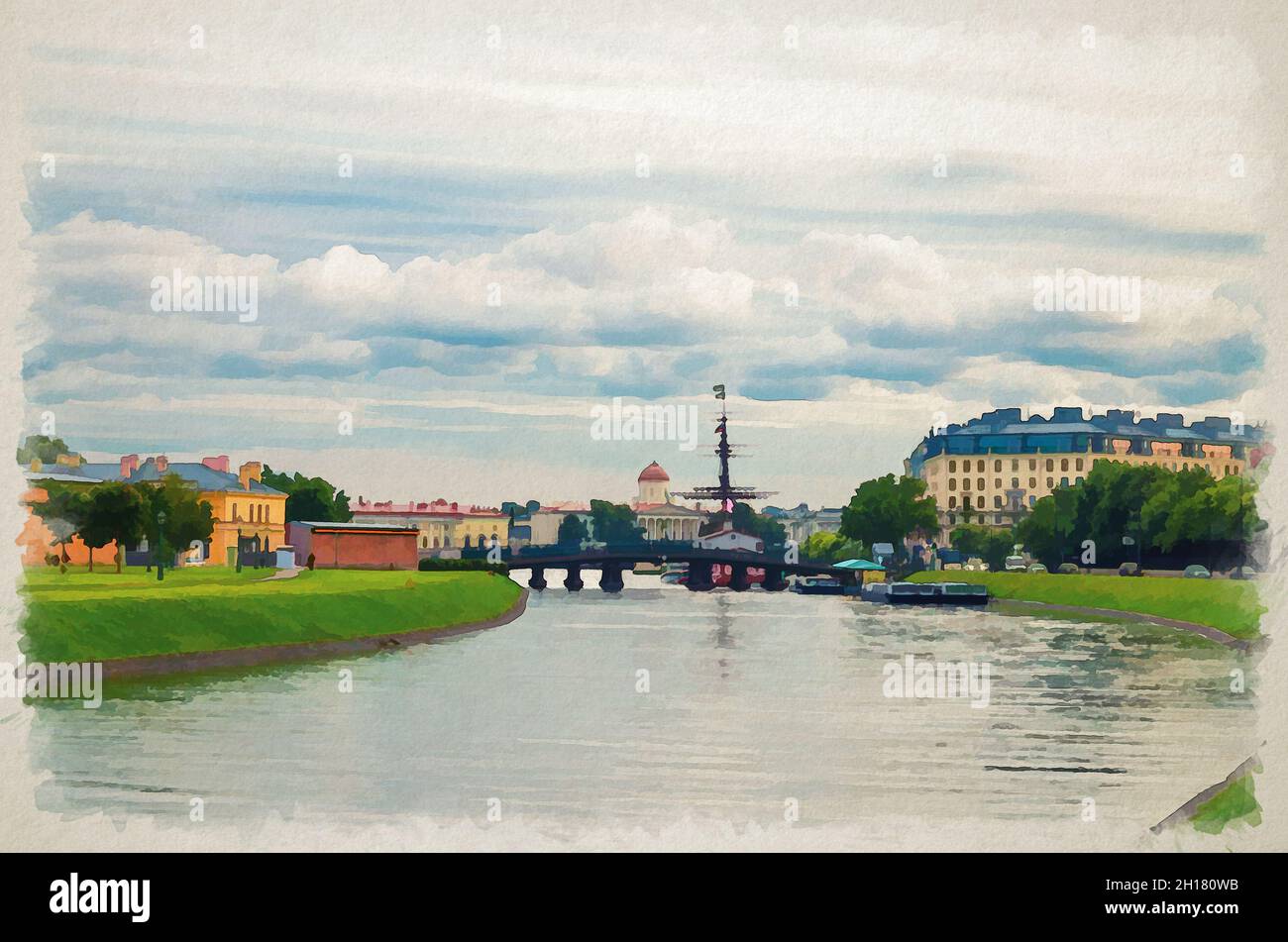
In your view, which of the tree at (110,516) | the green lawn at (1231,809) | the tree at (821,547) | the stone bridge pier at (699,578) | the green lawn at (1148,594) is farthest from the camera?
the tree at (821,547)

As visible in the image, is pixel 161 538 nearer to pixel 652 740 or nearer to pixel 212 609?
pixel 212 609

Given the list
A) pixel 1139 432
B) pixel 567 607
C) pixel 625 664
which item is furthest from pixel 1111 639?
pixel 1139 432

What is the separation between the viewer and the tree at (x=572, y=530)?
141 metres

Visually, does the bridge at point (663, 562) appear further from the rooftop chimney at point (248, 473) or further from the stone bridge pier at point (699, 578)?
the rooftop chimney at point (248, 473)

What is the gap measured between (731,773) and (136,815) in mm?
7709

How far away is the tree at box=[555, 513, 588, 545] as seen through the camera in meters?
141

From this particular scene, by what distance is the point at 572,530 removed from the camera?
142250 mm

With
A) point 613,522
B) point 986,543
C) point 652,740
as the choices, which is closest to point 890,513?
point 986,543

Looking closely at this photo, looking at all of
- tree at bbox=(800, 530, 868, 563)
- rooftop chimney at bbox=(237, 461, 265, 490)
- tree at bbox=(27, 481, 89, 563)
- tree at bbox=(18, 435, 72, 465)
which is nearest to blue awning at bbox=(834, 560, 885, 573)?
tree at bbox=(800, 530, 868, 563)

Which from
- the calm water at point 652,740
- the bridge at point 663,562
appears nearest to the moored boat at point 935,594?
the bridge at point 663,562

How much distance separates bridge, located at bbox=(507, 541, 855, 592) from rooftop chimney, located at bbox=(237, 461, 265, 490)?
18.3 m

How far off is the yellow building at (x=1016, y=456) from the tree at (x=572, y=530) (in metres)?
31.1

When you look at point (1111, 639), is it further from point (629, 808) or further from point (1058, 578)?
point (629, 808)
